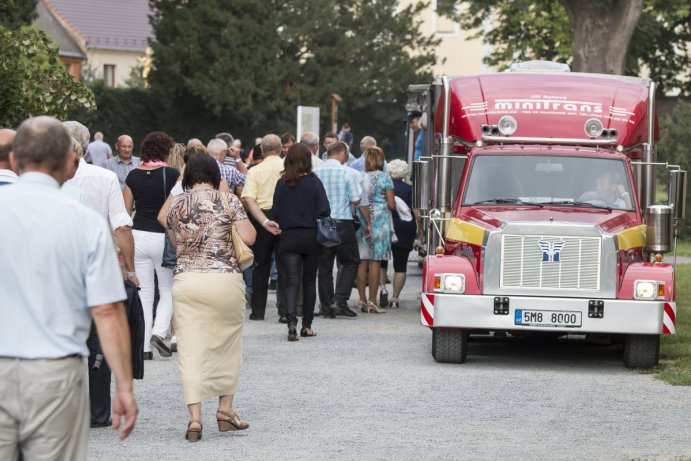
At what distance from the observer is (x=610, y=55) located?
104 feet

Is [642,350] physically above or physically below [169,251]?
below

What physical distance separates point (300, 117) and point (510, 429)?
21.7 metres

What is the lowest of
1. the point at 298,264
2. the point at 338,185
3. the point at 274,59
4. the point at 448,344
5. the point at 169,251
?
the point at 448,344

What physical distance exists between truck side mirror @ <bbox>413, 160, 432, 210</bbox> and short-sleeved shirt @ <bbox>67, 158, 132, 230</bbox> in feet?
13.0

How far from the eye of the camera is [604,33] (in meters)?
31.9

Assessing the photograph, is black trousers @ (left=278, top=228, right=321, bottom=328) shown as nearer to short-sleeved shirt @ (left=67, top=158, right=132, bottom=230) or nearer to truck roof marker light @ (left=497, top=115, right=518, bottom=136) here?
truck roof marker light @ (left=497, top=115, right=518, bottom=136)

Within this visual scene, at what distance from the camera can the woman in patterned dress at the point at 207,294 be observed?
30.2 feet

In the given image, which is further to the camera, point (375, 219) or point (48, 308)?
point (375, 219)

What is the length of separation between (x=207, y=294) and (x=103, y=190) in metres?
1.47

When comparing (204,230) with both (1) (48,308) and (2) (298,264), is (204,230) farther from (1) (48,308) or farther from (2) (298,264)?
(2) (298,264)

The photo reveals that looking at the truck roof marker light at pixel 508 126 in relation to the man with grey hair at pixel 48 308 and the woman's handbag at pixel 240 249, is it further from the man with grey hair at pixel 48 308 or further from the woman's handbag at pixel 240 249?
the man with grey hair at pixel 48 308

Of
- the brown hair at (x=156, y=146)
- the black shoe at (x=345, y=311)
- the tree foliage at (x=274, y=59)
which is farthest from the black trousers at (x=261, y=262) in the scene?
the tree foliage at (x=274, y=59)

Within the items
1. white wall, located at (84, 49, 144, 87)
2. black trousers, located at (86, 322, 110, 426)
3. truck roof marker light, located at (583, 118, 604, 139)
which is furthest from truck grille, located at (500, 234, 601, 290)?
white wall, located at (84, 49, 144, 87)

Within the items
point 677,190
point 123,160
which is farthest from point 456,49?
point 677,190
